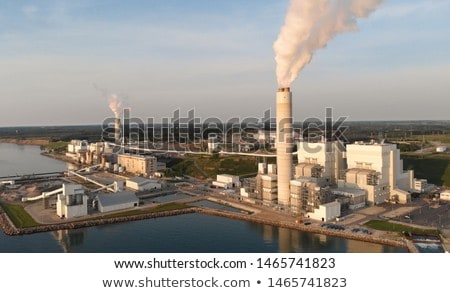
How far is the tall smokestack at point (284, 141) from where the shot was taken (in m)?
13.7

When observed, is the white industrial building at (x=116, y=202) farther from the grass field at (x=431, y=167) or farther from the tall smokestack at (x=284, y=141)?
the grass field at (x=431, y=167)

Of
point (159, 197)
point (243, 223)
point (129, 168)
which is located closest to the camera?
point (243, 223)

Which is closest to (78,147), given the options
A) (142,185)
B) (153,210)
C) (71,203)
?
(142,185)

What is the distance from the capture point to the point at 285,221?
1246cm

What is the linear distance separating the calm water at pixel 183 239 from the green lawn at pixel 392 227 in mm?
1172

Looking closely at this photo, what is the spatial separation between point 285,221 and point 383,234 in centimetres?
291

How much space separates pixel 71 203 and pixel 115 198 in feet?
5.47

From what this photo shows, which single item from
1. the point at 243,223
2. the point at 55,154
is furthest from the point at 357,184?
the point at 55,154

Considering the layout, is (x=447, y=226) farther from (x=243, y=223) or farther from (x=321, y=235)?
(x=243, y=223)

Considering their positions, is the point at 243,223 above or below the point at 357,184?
below

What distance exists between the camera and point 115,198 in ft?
47.4

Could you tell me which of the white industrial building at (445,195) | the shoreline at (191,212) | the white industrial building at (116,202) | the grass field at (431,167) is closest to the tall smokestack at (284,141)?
the shoreline at (191,212)

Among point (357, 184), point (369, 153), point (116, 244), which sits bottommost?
point (116, 244)

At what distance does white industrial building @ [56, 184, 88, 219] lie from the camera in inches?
515
